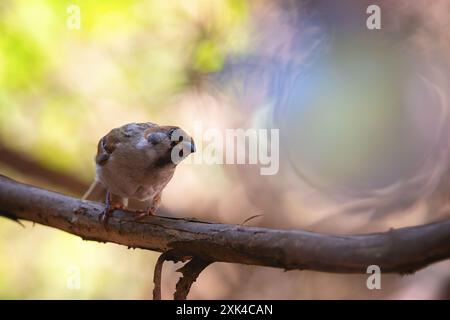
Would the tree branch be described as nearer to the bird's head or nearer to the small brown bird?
the small brown bird

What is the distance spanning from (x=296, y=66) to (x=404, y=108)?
507mm

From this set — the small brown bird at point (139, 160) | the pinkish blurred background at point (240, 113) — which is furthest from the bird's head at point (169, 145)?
the pinkish blurred background at point (240, 113)

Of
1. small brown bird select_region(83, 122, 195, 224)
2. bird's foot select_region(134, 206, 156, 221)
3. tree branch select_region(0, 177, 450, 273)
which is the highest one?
small brown bird select_region(83, 122, 195, 224)

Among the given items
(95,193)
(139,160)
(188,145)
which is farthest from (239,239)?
(95,193)

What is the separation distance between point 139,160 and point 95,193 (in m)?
0.59

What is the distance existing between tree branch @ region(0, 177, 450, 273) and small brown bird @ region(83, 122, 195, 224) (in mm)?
92

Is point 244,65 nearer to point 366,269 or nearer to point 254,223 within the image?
point 254,223

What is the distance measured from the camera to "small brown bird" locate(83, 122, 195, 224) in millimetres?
1771

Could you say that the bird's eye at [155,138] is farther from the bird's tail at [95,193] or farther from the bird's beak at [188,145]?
the bird's tail at [95,193]

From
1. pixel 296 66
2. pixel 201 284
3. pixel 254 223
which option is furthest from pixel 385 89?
pixel 201 284

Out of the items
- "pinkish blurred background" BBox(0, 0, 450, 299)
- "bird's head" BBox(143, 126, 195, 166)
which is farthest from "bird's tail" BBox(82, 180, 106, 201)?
"bird's head" BBox(143, 126, 195, 166)

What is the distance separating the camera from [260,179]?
2.26 metres

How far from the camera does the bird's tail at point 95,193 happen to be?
230 cm
